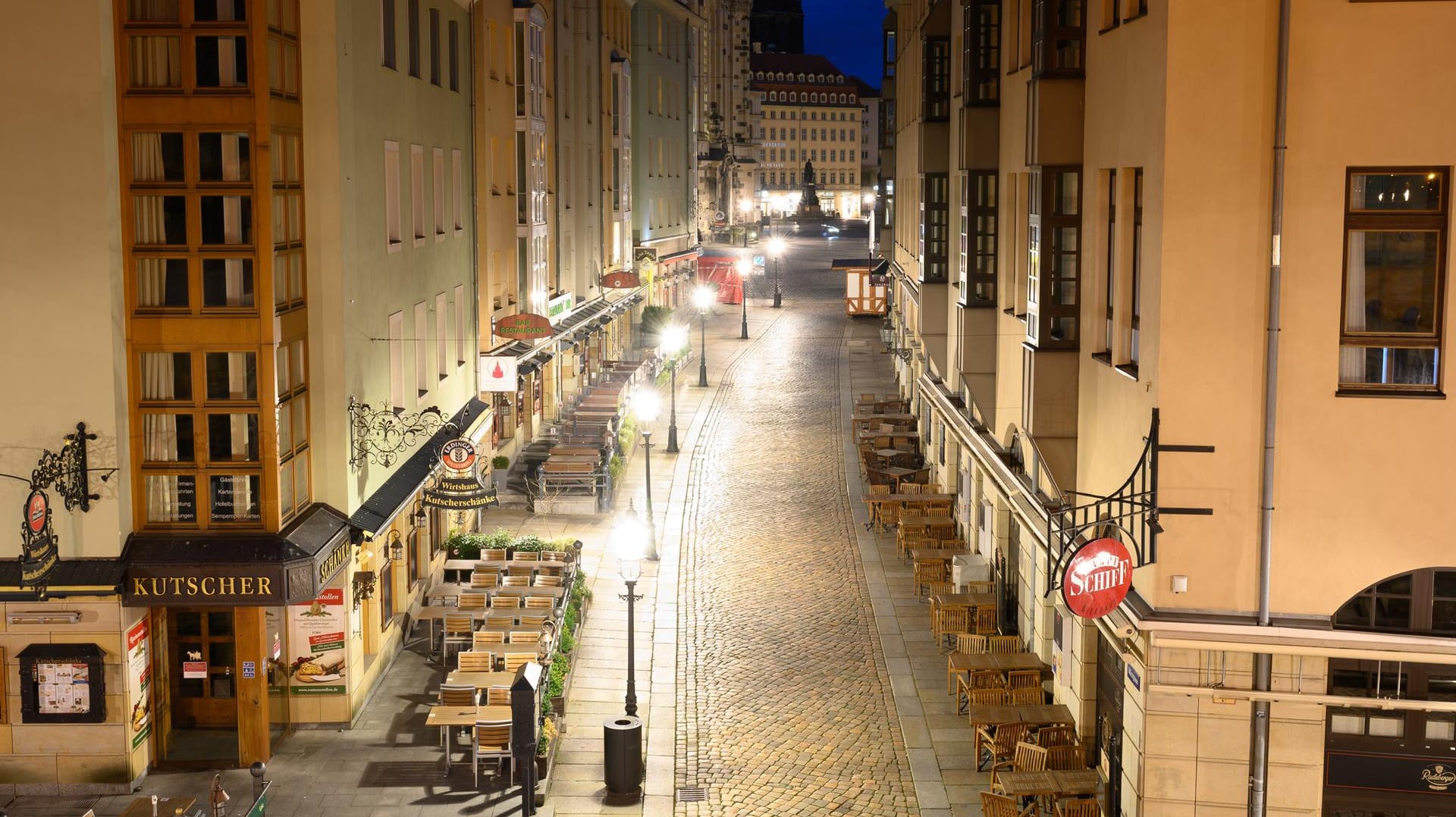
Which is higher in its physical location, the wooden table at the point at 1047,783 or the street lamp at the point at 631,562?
the street lamp at the point at 631,562

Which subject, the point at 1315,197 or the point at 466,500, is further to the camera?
the point at 466,500

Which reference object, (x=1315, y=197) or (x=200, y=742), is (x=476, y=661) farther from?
(x=1315, y=197)

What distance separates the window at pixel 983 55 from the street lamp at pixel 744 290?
48.5m

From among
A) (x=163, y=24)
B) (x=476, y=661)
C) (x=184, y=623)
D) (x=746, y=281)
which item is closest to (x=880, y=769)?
(x=476, y=661)

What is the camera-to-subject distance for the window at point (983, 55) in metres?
26.1

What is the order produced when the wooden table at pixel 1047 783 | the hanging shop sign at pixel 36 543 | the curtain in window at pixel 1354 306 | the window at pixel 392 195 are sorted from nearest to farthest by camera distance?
the curtain in window at pixel 1354 306, the hanging shop sign at pixel 36 543, the wooden table at pixel 1047 783, the window at pixel 392 195

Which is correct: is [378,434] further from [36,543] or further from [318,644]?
[36,543]

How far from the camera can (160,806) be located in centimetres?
1794

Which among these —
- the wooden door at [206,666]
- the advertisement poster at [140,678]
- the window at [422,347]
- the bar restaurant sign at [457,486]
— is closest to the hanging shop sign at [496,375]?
the window at [422,347]

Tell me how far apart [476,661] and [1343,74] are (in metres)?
14.9

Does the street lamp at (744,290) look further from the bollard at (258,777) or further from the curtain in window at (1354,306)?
the curtain in window at (1354,306)

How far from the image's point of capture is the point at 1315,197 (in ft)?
48.7

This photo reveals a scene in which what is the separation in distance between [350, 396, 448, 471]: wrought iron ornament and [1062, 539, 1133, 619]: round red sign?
39.6ft

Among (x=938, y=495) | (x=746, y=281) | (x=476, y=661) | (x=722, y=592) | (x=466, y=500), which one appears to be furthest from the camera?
(x=746, y=281)
